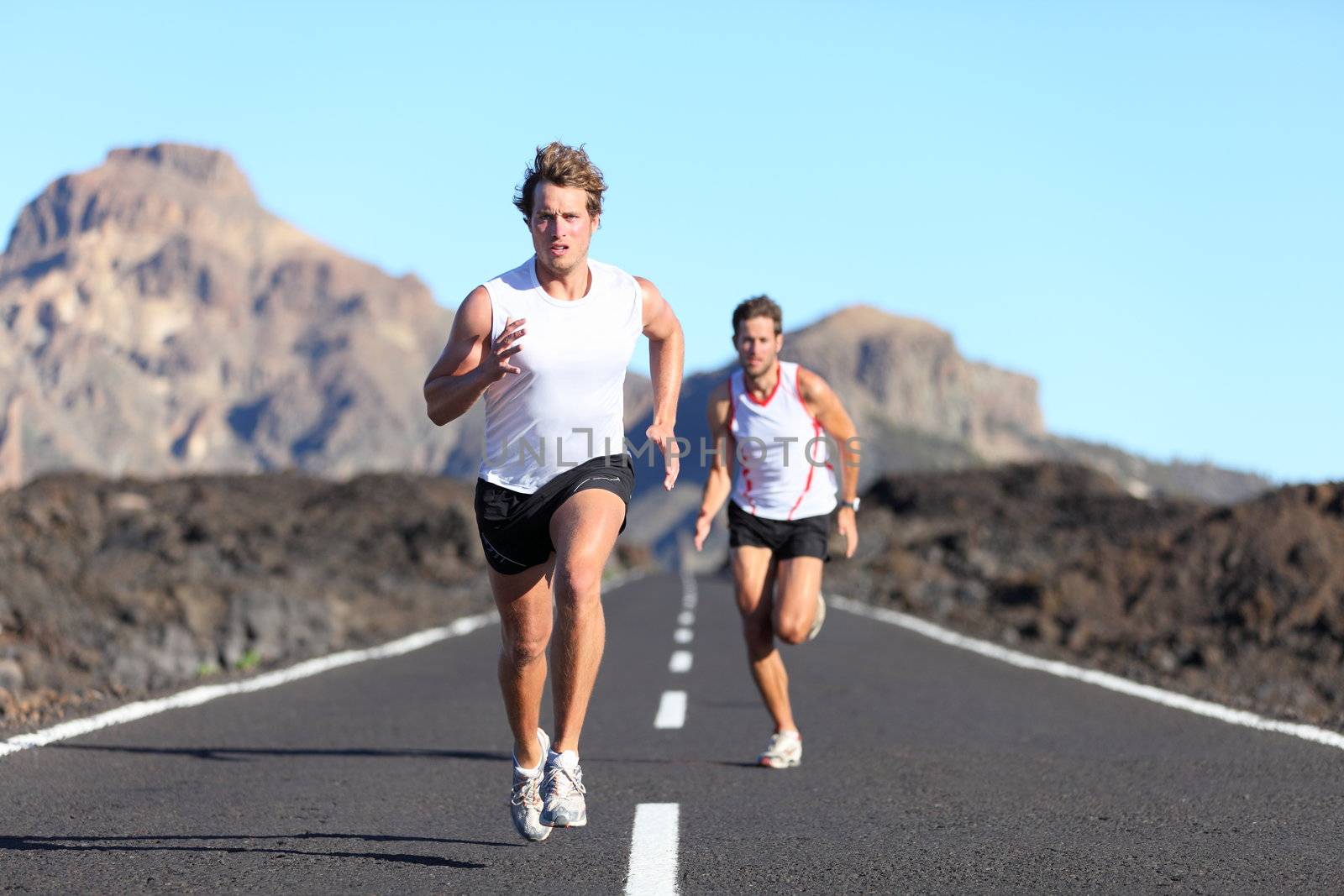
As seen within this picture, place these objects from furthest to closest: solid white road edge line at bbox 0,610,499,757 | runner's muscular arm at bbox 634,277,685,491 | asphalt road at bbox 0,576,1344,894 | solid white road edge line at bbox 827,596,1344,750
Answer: solid white road edge line at bbox 827,596,1344,750
solid white road edge line at bbox 0,610,499,757
runner's muscular arm at bbox 634,277,685,491
asphalt road at bbox 0,576,1344,894

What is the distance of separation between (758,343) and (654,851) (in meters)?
3.15

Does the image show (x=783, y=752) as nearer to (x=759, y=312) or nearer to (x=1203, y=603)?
(x=759, y=312)

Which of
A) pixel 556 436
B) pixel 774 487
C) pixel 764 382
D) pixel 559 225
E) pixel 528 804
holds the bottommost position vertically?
pixel 528 804

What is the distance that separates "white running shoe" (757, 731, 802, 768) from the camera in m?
6.98

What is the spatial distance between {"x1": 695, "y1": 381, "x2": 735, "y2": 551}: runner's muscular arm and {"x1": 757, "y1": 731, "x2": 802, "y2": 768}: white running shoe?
1095 millimetres

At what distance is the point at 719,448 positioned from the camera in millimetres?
7758

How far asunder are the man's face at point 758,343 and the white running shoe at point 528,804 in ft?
9.71

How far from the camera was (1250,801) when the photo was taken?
5.88m

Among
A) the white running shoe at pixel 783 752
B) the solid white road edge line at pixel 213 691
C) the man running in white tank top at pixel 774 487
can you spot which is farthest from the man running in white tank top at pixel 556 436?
the solid white road edge line at pixel 213 691

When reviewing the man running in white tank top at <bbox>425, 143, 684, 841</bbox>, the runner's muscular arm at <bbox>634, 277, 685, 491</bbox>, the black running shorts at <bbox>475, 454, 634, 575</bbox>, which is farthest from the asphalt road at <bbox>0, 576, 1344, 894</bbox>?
the runner's muscular arm at <bbox>634, 277, 685, 491</bbox>

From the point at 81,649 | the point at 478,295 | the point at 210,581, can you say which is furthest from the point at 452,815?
the point at 210,581

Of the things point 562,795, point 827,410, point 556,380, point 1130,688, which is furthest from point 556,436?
point 1130,688

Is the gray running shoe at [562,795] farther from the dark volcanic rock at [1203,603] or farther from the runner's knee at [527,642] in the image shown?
the dark volcanic rock at [1203,603]

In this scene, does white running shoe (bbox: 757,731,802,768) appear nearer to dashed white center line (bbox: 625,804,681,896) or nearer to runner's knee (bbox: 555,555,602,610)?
dashed white center line (bbox: 625,804,681,896)
